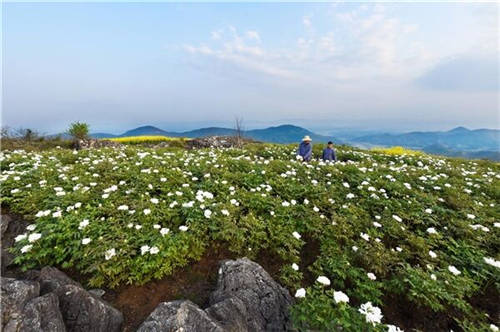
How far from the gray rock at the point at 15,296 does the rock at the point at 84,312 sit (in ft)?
0.89

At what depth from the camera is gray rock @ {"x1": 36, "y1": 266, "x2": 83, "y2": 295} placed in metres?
3.17

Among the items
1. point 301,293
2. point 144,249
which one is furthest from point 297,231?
point 144,249

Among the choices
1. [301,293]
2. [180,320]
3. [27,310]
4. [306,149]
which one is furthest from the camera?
[306,149]

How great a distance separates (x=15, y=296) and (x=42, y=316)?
430mm

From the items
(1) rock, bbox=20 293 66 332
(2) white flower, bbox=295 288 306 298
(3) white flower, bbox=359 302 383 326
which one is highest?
(1) rock, bbox=20 293 66 332

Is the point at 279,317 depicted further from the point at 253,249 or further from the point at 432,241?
the point at 432,241

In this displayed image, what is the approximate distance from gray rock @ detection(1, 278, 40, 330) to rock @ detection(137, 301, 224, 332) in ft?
4.41

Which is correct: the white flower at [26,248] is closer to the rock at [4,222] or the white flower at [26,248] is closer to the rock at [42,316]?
the rock at [4,222]

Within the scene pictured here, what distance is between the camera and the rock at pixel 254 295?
10.3ft

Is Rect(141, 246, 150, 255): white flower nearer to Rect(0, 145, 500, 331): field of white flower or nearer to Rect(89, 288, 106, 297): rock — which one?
Rect(0, 145, 500, 331): field of white flower

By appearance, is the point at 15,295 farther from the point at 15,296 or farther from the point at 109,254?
the point at 109,254

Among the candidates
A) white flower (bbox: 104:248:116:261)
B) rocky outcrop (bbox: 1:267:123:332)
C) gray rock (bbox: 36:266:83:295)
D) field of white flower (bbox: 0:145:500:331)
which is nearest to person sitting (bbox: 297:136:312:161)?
field of white flower (bbox: 0:145:500:331)

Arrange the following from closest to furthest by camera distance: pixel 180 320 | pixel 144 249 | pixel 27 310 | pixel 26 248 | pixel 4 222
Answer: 1. pixel 27 310
2. pixel 180 320
3. pixel 26 248
4. pixel 144 249
5. pixel 4 222

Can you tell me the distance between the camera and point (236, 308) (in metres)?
3.05
